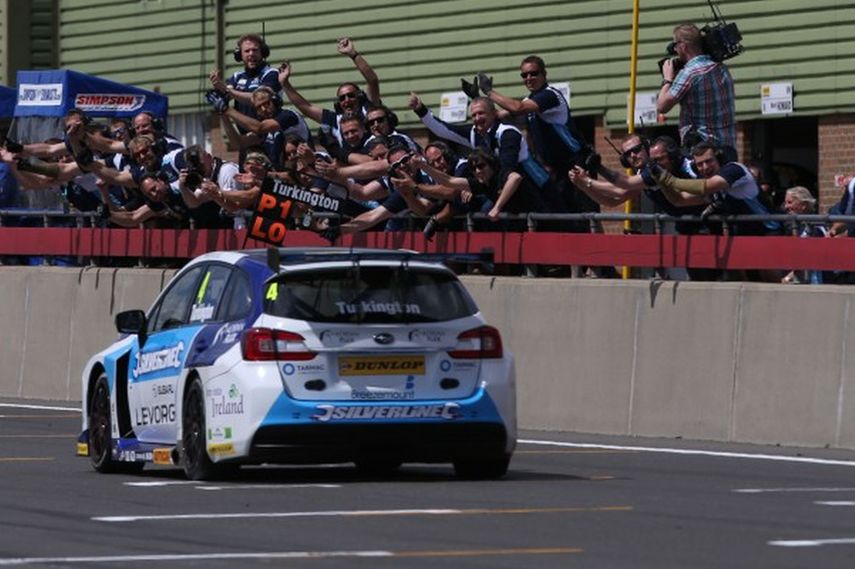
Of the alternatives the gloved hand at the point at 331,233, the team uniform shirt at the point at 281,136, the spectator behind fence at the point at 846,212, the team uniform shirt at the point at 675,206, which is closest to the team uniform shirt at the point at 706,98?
the team uniform shirt at the point at 675,206

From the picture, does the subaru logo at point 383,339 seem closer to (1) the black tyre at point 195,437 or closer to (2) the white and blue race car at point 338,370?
(2) the white and blue race car at point 338,370

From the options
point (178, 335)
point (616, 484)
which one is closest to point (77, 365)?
point (178, 335)

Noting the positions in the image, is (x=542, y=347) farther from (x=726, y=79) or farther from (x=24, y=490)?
(x=24, y=490)

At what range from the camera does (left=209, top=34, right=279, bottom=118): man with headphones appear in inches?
931

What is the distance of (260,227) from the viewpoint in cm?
2120

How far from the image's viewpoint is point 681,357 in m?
18.9

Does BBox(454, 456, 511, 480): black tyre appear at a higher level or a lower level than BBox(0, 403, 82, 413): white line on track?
higher

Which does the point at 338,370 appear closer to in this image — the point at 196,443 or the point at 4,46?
the point at 196,443

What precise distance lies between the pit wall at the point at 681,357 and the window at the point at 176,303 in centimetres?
454

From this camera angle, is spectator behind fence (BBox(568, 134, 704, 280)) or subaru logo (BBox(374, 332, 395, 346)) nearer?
subaru logo (BBox(374, 332, 395, 346))

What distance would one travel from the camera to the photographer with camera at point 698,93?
19.4 m

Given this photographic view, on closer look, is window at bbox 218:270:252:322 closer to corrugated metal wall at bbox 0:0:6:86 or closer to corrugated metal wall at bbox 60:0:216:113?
corrugated metal wall at bbox 60:0:216:113

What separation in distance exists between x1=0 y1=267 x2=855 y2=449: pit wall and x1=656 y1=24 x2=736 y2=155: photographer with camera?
136cm

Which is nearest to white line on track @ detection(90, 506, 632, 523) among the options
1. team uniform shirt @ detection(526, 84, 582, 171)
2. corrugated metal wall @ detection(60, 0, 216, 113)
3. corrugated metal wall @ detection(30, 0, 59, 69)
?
team uniform shirt @ detection(526, 84, 582, 171)
